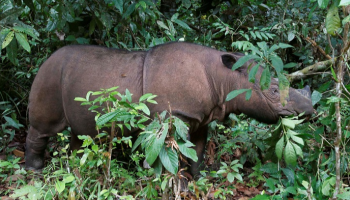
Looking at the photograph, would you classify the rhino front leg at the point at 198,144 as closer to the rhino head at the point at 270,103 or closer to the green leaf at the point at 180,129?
the rhino head at the point at 270,103

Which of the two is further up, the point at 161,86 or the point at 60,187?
the point at 161,86

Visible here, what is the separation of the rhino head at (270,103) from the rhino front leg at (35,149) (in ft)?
7.63

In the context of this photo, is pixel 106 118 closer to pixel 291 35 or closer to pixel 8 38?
pixel 8 38

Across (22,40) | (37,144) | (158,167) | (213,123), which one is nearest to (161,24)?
(213,123)

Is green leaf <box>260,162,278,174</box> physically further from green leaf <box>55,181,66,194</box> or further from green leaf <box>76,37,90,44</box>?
green leaf <box>76,37,90,44</box>

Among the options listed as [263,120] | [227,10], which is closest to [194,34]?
[227,10]

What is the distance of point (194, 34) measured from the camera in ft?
23.7

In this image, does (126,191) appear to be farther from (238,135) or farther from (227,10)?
(227,10)

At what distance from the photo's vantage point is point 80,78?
4703mm

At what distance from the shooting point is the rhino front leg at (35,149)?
511 centimetres

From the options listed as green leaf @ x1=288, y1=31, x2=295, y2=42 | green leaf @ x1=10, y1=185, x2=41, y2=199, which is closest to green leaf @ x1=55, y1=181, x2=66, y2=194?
green leaf @ x1=10, y1=185, x2=41, y2=199

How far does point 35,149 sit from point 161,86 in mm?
1880

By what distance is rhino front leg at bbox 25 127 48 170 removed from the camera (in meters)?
5.11

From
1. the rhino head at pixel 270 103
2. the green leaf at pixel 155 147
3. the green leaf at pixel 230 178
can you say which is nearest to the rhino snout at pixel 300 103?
the rhino head at pixel 270 103
